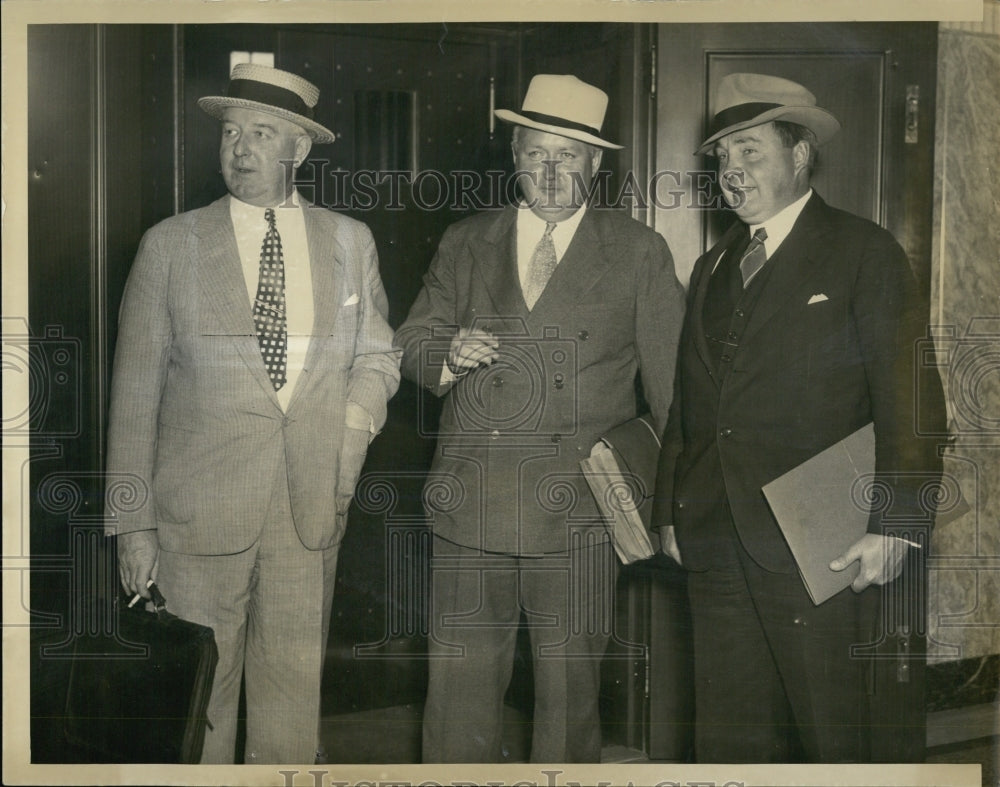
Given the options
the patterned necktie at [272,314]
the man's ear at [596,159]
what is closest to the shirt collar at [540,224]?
the man's ear at [596,159]

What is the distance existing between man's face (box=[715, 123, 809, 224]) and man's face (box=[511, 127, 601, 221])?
33cm

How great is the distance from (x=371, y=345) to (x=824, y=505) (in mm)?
1201

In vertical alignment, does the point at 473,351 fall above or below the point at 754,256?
below

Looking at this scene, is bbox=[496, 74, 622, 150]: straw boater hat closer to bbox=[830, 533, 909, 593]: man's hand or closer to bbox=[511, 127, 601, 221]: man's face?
bbox=[511, 127, 601, 221]: man's face

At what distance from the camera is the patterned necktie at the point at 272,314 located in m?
2.76

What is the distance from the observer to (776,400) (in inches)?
108

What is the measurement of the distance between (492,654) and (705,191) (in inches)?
50.5

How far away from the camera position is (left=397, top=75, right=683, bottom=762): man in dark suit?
278 cm

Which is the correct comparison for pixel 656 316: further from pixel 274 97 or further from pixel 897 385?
pixel 274 97

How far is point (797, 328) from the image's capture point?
2744 mm

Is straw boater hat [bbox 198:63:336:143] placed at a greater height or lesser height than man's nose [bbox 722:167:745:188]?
greater

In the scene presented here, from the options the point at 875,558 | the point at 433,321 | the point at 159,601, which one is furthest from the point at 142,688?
the point at 875,558

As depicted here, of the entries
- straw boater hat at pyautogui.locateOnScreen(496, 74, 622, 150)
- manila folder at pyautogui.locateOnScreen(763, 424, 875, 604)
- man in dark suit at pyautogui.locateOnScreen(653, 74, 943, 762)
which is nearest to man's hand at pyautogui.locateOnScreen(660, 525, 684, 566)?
man in dark suit at pyautogui.locateOnScreen(653, 74, 943, 762)

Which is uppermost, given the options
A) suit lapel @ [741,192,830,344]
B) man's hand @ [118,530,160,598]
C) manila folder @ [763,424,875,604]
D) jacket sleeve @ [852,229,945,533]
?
suit lapel @ [741,192,830,344]
